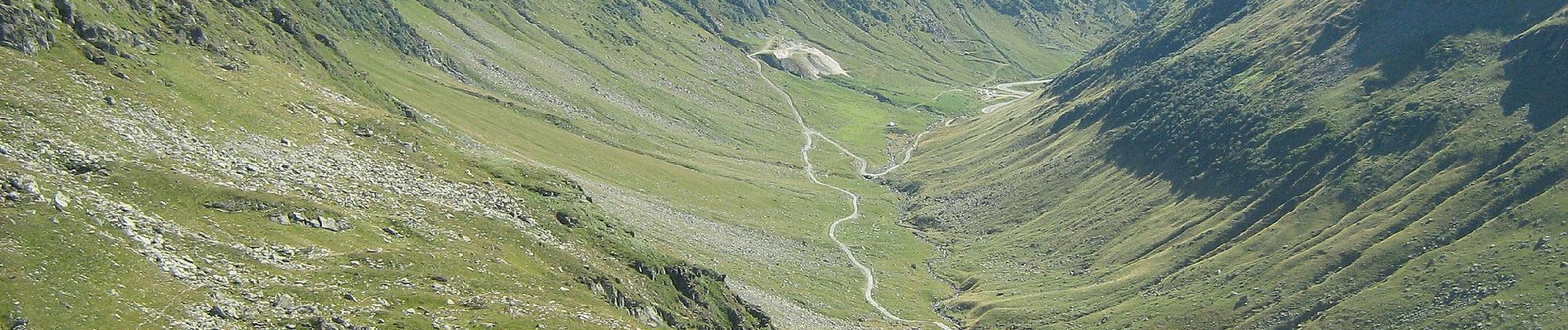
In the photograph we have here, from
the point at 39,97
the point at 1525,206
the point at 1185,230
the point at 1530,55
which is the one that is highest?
the point at 1530,55

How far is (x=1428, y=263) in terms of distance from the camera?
12044 centimetres

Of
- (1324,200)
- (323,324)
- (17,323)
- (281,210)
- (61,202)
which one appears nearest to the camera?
(17,323)

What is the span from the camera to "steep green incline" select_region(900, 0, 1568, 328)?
12012 cm

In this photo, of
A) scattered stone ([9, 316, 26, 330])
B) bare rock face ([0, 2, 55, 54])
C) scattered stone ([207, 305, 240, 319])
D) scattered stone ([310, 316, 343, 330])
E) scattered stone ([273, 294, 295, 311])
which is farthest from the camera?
bare rock face ([0, 2, 55, 54])

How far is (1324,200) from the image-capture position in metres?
147

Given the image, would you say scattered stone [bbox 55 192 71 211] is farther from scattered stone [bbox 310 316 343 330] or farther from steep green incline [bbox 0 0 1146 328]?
scattered stone [bbox 310 316 343 330]

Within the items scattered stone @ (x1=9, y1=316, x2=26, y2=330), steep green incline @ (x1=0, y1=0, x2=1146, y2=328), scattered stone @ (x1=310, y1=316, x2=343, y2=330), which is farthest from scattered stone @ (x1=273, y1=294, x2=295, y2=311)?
scattered stone @ (x1=9, y1=316, x2=26, y2=330)

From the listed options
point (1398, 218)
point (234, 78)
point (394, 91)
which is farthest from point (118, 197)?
point (1398, 218)

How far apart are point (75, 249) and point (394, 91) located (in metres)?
90.3

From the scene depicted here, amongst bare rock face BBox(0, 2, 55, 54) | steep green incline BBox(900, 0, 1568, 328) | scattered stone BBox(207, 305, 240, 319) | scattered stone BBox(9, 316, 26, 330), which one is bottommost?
Answer: scattered stone BBox(9, 316, 26, 330)

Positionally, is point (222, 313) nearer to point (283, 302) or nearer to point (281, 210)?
point (283, 302)

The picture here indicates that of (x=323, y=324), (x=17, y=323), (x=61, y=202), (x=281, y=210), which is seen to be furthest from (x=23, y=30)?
(x=17, y=323)

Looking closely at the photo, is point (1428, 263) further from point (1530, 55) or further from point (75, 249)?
point (75, 249)

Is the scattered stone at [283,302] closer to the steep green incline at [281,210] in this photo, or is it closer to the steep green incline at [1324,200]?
the steep green incline at [281,210]
